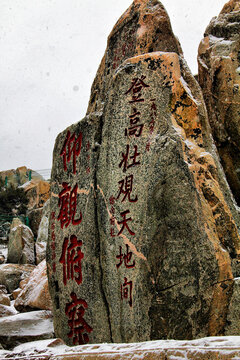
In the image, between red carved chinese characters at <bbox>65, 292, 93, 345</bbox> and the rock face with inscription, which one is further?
red carved chinese characters at <bbox>65, 292, 93, 345</bbox>

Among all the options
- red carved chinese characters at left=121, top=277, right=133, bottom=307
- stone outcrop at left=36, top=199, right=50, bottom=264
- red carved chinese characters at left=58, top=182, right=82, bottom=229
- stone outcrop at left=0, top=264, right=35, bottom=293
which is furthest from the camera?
stone outcrop at left=36, top=199, right=50, bottom=264

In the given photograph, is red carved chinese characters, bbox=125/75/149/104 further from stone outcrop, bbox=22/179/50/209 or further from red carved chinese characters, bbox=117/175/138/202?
stone outcrop, bbox=22/179/50/209

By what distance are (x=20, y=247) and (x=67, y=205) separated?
6929 millimetres

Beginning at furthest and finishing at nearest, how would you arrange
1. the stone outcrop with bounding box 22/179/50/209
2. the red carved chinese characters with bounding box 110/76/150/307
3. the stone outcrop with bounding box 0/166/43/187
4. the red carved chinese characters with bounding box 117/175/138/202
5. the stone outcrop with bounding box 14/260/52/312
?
the stone outcrop with bounding box 0/166/43/187
the stone outcrop with bounding box 22/179/50/209
the stone outcrop with bounding box 14/260/52/312
the red carved chinese characters with bounding box 117/175/138/202
the red carved chinese characters with bounding box 110/76/150/307

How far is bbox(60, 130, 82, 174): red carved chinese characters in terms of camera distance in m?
4.59

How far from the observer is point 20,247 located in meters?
Result: 10.8

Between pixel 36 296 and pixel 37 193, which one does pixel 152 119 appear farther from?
pixel 37 193

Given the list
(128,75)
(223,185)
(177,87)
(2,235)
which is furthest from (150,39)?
(2,235)

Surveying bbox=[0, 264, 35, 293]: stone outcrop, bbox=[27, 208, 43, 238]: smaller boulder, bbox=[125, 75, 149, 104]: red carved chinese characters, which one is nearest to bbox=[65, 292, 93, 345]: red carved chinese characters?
bbox=[125, 75, 149, 104]: red carved chinese characters

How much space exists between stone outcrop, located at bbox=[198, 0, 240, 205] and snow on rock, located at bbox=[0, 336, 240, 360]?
150 inches

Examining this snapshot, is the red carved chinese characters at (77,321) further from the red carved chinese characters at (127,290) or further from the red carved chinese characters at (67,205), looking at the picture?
the red carved chinese characters at (67,205)

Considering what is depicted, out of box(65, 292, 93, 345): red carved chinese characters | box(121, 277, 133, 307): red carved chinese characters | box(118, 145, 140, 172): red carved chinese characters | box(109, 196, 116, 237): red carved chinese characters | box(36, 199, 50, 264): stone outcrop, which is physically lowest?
box(36, 199, 50, 264): stone outcrop

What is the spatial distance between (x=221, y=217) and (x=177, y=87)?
4.48ft

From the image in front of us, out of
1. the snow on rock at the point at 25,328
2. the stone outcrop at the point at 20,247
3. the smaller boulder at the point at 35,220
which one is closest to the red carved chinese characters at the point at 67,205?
the snow on rock at the point at 25,328
